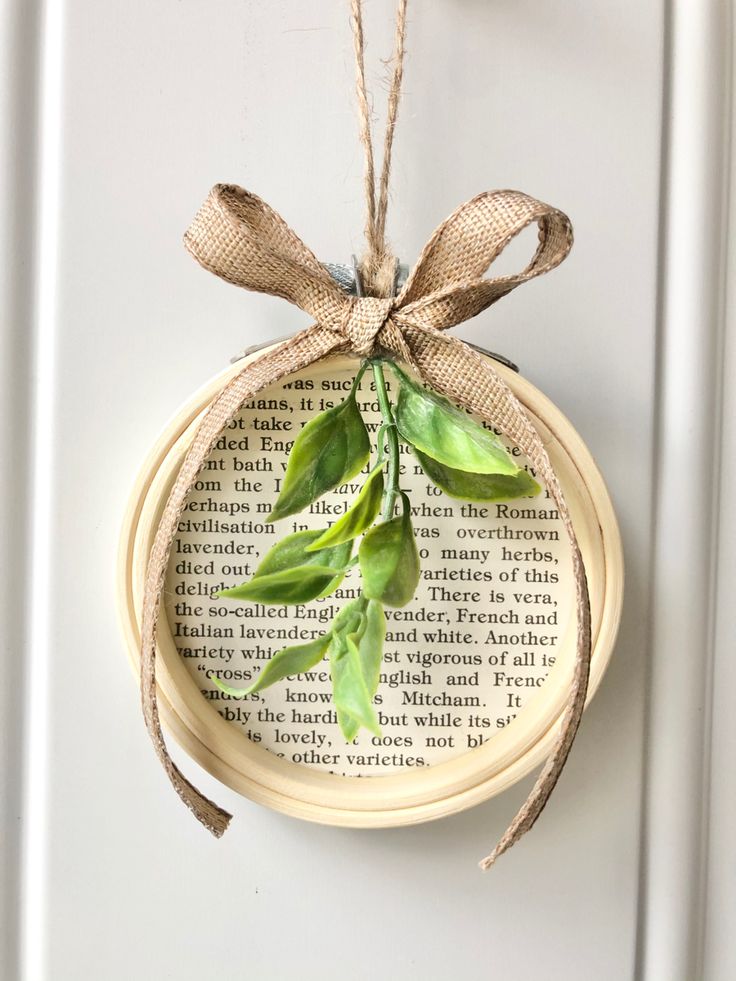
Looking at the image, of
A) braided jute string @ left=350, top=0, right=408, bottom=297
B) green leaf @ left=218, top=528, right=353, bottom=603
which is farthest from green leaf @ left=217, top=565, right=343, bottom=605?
braided jute string @ left=350, top=0, right=408, bottom=297

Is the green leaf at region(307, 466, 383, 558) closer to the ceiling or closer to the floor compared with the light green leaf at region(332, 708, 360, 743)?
closer to the ceiling

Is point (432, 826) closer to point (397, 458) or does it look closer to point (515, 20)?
point (397, 458)

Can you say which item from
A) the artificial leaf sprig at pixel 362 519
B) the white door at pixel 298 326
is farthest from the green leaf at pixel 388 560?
the white door at pixel 298 326

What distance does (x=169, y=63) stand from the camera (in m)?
0.36

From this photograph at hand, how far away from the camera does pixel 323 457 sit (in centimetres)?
31

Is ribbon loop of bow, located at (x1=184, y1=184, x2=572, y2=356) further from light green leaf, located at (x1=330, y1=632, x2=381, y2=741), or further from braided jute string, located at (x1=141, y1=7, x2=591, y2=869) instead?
light green leaf, located at (x1=330, y1=632, x2=381, y2=741)

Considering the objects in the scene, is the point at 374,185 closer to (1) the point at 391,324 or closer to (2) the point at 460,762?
(1) the point at 391,324

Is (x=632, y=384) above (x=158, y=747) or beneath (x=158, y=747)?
above

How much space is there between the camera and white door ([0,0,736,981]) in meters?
0.36

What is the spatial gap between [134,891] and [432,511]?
0.20 m

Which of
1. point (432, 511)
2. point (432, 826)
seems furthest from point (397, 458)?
point (432, 826)

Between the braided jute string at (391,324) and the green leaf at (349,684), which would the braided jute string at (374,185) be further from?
the green leaf at (349,684)

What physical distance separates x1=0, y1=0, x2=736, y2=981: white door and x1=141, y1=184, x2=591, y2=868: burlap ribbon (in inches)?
2.3

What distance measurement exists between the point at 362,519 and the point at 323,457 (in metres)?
0.03
